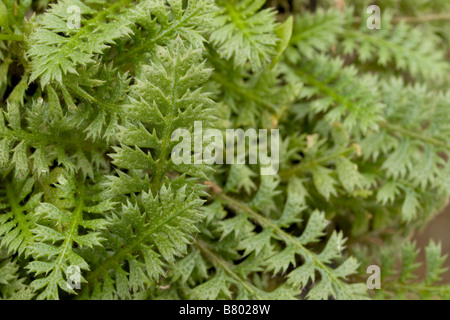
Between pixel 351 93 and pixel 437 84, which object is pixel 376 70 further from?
pixel 351 93

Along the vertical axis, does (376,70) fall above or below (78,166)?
above

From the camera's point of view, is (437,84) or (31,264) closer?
(31,264)

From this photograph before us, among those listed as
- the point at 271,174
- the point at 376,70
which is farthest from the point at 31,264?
the point at 376,70

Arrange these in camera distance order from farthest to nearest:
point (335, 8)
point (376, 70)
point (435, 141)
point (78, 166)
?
point (376, 70) < point (335, 8) < point (435, 141) < point (78, 166)

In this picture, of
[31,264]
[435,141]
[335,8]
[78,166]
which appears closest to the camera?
[31,264]

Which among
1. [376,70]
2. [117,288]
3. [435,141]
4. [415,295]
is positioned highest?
[376,70]

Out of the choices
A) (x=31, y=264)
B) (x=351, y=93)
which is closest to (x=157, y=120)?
(x=31, y=264)
